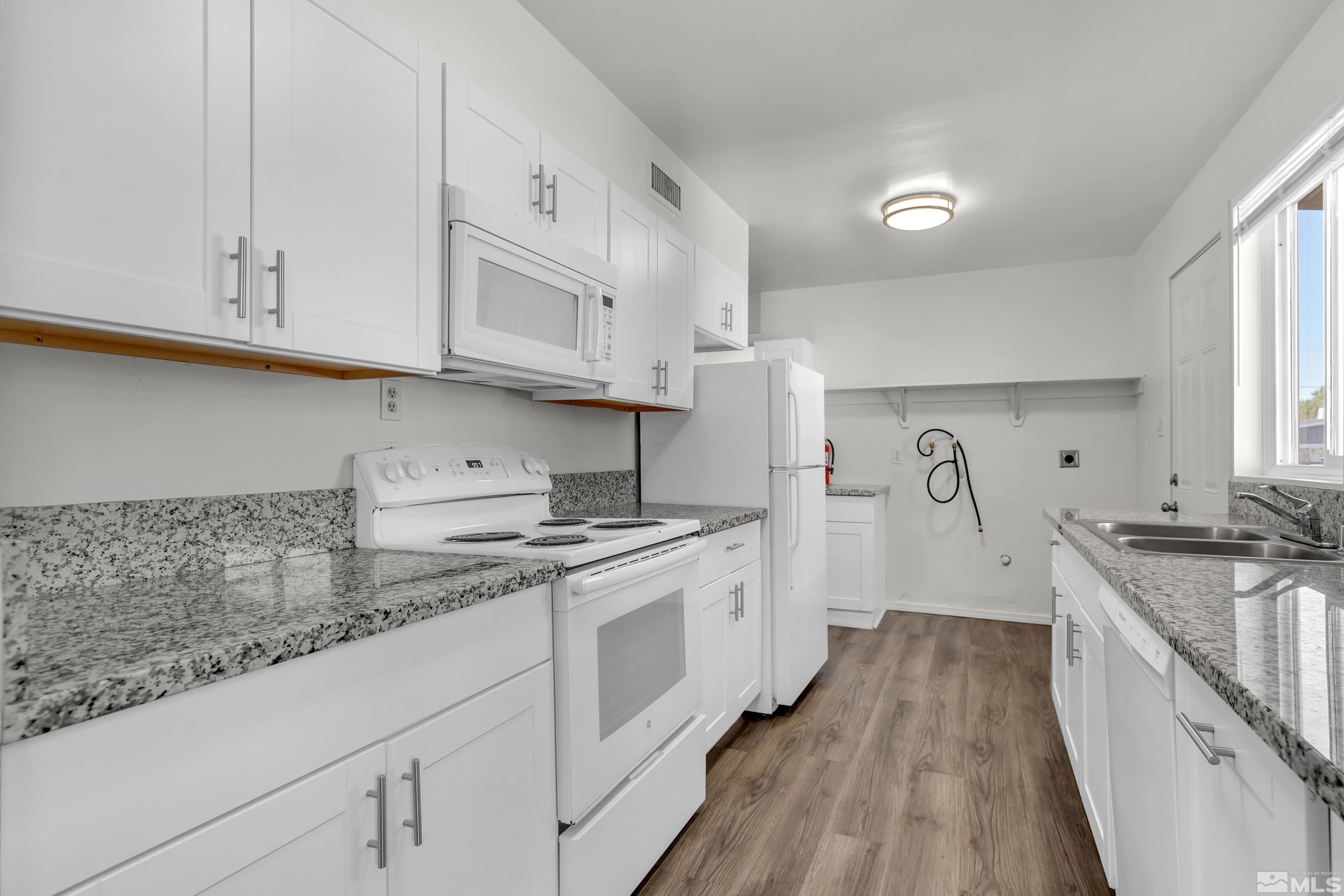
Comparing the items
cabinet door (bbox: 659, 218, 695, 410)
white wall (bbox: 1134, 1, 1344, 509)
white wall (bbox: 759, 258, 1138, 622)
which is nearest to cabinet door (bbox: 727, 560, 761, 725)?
cabinet door (bbox: 659, 218, 695, 410)

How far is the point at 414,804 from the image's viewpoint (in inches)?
43.4

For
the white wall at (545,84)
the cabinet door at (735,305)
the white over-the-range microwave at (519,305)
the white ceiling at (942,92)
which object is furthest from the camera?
the cabinet door at (735,305)

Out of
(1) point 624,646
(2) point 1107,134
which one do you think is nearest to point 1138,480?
(2) point 1107,134

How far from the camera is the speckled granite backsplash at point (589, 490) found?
2551 mm

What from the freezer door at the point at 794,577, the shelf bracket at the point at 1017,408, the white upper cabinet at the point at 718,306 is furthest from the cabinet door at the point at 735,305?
the shelf bracket at the point at 1017,408

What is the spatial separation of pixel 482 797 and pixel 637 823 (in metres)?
0.63

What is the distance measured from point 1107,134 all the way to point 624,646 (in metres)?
2.92

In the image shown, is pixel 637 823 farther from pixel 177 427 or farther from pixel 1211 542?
pixel 1211 542

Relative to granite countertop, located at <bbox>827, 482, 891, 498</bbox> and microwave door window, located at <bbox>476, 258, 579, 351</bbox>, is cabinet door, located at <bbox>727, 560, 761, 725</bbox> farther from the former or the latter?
granite countertop, located at <bbox>827, 482, 891, 498</bbox>

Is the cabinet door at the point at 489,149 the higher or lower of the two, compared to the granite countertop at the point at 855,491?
higher

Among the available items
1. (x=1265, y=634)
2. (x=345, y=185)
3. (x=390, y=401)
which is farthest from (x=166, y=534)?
(x=1265, y=634)

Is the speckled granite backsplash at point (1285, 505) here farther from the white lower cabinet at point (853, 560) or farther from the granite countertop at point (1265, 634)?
the white lower cabinet at point (853, 560)

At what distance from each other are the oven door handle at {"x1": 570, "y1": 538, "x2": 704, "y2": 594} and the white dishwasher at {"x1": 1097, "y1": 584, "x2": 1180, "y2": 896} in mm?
1037

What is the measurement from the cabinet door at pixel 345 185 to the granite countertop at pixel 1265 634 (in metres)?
1.48
